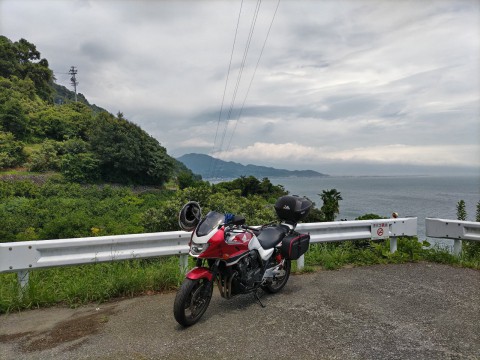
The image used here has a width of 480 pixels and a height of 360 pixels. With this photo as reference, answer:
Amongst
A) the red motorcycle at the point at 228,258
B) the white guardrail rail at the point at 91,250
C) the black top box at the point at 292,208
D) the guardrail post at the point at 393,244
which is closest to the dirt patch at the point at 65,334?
the white guardrail rail at the point at 91,250

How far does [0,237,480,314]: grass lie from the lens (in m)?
4.32

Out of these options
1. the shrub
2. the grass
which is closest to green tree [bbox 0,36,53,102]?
the shrub

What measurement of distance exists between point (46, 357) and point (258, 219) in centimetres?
871

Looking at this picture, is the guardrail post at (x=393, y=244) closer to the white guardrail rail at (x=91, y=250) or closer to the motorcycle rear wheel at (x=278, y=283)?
the white guardrail rail at (x=91, y=250)

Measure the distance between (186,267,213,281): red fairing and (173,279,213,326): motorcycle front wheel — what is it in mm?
43

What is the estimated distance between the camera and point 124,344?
10.8 ft

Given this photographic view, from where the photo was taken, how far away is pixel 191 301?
3.65m

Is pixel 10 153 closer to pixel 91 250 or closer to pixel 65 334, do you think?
pixel 91 250

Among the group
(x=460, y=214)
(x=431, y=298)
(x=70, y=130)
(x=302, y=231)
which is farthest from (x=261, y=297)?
(x=70, y=130)

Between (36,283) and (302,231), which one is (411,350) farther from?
(36,283)

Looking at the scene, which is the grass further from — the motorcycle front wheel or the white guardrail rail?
the motorcycle front wheel

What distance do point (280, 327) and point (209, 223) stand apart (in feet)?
4.26

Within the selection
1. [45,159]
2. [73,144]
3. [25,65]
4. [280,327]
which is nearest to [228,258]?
[280,327]

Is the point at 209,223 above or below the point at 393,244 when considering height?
above
